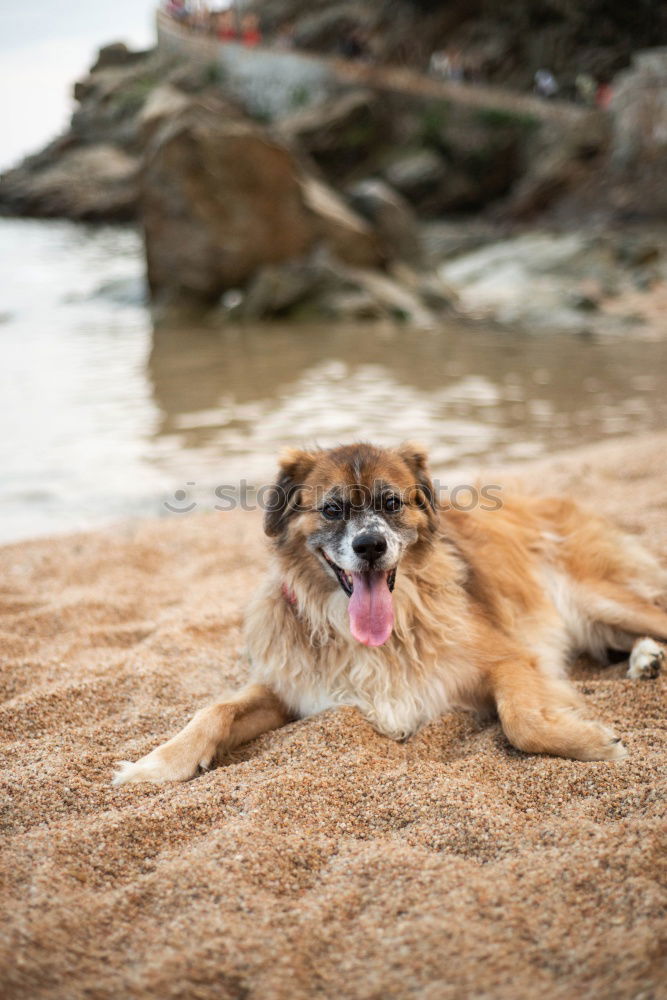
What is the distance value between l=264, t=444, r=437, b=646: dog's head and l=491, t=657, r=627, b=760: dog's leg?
2.02 feet

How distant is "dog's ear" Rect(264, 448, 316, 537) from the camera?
13.3 feet

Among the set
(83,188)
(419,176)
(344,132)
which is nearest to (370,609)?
(419,176)

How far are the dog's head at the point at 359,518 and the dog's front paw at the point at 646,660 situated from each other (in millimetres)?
1202

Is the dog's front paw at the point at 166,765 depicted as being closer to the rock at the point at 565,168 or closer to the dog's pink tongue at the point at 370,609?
the dog's pink tongue at the point at 370,609

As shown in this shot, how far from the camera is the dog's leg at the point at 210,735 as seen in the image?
3.37m

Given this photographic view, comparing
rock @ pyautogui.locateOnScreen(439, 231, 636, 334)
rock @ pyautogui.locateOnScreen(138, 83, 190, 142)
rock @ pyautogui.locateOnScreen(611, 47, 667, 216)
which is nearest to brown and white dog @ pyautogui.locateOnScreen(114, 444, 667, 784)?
rock @ pyautogui.locateOnScreen(439, 231, 636, 334)

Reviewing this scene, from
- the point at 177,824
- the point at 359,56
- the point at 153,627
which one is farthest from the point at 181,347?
the point at 359,56

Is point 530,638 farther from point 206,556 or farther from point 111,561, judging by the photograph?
point 111,561

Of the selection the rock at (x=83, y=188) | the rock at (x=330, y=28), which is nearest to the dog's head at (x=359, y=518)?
the rock at (x=83, y=188)

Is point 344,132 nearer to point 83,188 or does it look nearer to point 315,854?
point 83,188

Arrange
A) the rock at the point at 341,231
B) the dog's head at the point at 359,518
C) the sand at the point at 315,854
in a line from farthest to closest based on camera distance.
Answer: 1. the rock at the point at 341,231
2. the dog's head at the point at 359,518
3. the sand at the point at 315,854

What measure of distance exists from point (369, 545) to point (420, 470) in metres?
0.76

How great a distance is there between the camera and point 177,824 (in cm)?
299

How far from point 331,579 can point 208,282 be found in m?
14.2
